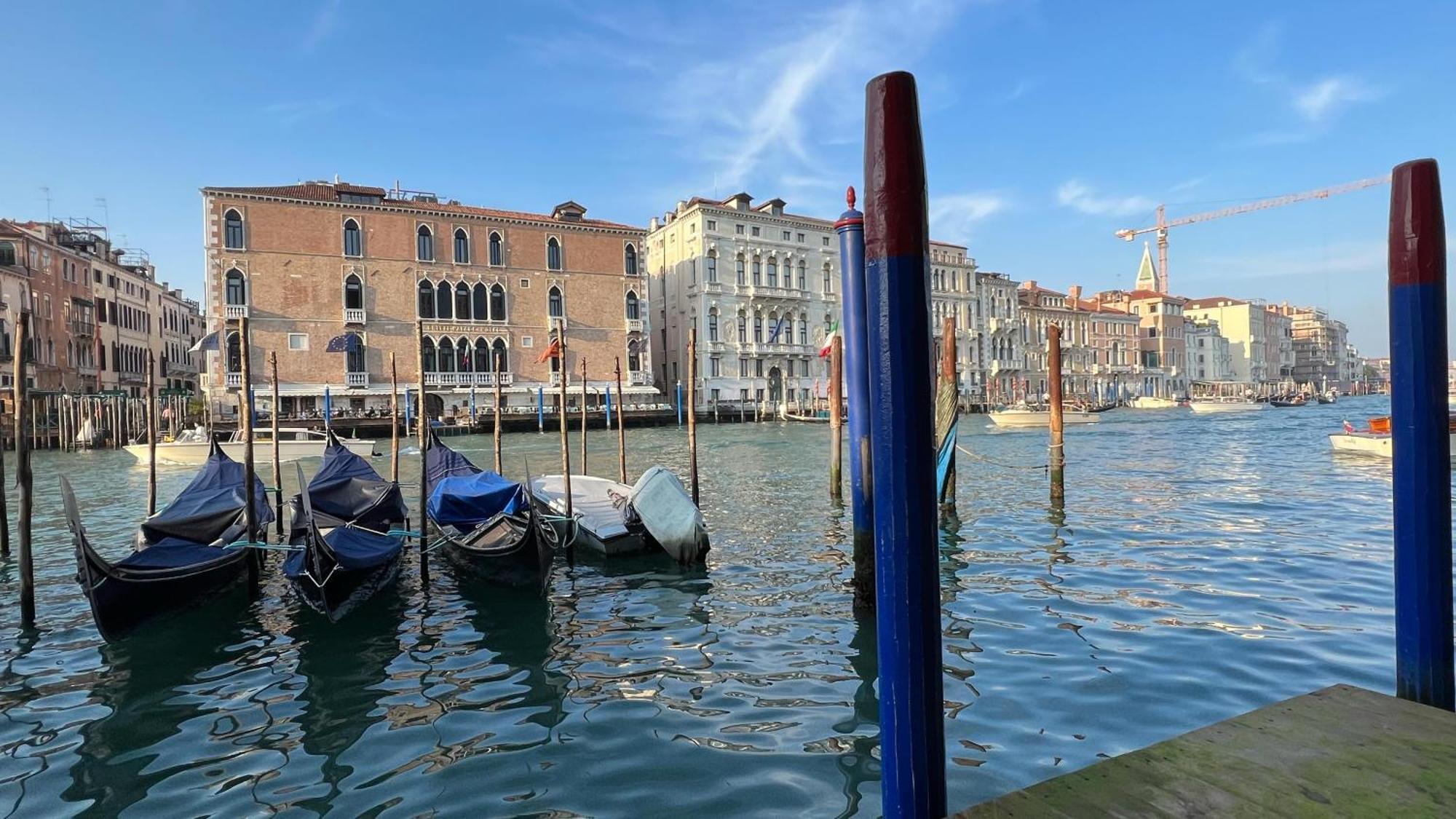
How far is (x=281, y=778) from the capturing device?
3184 millimetres

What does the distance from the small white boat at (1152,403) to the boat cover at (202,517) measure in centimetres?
5469

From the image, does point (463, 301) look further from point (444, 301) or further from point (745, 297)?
point (745, 297)

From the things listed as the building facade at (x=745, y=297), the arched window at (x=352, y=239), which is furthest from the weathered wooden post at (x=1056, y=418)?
the building facade at (x=745, y=297)

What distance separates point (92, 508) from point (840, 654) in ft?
38.9

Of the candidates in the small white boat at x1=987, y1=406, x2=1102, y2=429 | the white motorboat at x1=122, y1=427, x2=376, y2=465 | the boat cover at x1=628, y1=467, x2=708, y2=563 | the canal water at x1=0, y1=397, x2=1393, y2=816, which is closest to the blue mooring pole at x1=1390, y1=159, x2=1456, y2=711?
the canal water at x1=0, y1=397, x2=1393, y2=816

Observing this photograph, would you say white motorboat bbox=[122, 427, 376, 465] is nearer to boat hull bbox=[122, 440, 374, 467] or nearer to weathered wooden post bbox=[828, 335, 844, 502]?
boat hull bbox=[122, 440, 374, 467]

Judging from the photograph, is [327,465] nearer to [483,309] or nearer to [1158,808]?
[1158,808]

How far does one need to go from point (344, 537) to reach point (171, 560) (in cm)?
104

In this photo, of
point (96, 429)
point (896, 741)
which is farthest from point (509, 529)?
point (96, 429)

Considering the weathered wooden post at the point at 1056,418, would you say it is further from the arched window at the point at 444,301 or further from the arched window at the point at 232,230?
the arched window at the point at 232,230

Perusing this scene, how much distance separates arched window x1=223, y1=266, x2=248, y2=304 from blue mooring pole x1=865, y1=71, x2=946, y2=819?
105 ft

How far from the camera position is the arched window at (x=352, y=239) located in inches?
1201

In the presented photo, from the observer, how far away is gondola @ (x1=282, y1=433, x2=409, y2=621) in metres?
5.32

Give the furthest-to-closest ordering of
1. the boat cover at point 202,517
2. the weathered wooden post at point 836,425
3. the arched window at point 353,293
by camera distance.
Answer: the arched window at point 353,293
the weathered wooden post at point 836,425
the boat cover at point 202,517
